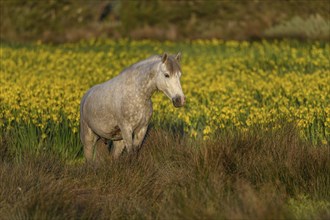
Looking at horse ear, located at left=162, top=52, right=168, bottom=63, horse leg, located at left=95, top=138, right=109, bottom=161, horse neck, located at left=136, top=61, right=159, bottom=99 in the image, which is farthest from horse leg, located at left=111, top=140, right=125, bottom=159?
horse ear, located at left=162, top=52, right=168, bottom=63

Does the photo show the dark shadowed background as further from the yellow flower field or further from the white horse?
the white horse

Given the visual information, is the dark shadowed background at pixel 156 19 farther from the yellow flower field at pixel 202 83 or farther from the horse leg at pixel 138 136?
the horse leg at pixel 138 136

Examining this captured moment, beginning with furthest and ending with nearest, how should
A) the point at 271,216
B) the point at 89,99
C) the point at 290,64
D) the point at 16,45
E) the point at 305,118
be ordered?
1. the point at 16,45
2. the point at 290,64
3. the point at 305,118
4. the point at 89,99
5. the point at 271,216

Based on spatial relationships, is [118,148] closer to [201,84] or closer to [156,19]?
[201,84]

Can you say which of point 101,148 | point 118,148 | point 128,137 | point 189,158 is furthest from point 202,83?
point 128,137

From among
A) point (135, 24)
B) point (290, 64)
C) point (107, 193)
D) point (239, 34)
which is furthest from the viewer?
point (135, 24)

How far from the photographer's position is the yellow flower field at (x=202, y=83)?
45.8ft

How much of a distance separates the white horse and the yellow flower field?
1.26 metres

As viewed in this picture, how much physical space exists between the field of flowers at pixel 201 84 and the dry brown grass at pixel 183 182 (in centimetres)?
108

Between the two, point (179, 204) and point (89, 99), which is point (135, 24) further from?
point (179, 204)

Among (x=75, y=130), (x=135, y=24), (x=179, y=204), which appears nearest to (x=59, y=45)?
(x=135, y=24)

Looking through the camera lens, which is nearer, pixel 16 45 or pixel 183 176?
pixel 183 176

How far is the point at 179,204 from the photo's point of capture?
30.1 ft

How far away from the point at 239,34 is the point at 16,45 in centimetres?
740
